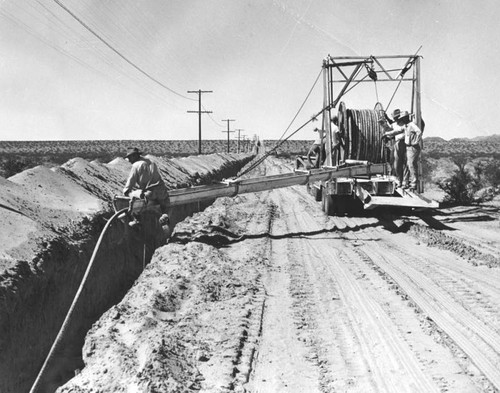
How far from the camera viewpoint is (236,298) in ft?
21.0

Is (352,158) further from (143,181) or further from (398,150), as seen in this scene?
(143,181)

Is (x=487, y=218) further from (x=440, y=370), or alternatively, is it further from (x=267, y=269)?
(x=440, y=370)

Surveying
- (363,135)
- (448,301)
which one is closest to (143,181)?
(448,301)

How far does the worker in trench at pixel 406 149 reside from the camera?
11.6 m

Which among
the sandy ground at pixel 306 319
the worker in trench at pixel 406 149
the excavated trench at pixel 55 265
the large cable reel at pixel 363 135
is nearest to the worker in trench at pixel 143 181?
the excavated trench at pixel 55 265

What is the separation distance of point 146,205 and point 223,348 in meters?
3.54

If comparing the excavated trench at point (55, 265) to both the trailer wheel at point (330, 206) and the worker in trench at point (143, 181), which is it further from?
the trailer wheel at point (330, 206)

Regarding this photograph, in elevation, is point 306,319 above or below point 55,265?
below

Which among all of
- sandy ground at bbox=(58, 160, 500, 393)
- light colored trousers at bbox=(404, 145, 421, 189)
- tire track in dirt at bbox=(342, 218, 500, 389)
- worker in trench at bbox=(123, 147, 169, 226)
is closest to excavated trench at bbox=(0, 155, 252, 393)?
sandy ground at bbox=(58, 160, 500, 393)

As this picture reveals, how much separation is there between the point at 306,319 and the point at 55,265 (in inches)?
118

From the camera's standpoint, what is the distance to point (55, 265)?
6070 millimetres

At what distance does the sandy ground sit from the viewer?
14.1 ft

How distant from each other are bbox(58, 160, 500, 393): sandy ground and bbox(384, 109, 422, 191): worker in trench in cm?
200

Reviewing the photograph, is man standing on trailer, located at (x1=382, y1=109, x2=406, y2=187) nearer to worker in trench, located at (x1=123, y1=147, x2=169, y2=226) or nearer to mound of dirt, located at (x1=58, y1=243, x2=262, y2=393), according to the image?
mound of dirt, located at (x1=58, y1=243, x2=262, y2=393)
